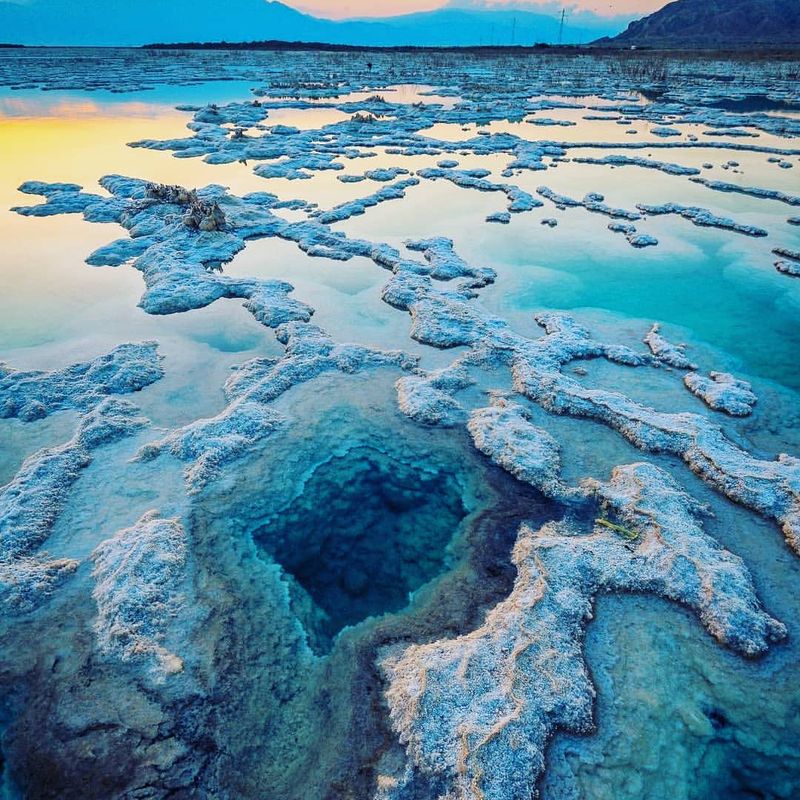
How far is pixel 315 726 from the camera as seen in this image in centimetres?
375

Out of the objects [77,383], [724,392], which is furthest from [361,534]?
[724,392]

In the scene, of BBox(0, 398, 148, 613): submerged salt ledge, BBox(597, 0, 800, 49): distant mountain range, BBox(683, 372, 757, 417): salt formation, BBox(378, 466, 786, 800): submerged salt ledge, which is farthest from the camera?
BBox(597, 0, 800, 49): distant mountain range

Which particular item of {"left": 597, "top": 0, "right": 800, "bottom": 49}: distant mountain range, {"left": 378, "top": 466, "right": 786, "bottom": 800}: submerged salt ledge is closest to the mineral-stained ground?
{"left": 378, "top": 466, "right": 786, "bottom": 800}: submerged salt ledge

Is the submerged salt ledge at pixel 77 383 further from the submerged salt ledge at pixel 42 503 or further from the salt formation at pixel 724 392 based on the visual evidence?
the salt formation at pixel 724 392

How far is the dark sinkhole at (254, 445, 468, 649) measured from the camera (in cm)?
469

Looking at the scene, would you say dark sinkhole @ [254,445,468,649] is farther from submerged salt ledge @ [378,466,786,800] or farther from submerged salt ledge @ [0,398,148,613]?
submerged salt ledge @ [0,398,148,613]

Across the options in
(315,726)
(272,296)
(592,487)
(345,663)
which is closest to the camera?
(315,726)

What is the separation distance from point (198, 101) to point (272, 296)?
29.8 m

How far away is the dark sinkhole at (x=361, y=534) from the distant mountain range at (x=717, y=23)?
453 feet

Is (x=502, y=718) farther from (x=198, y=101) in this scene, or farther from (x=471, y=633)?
(x=198, y=101)

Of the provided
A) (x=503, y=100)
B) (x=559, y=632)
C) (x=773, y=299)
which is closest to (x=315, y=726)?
(x=559, y=632)

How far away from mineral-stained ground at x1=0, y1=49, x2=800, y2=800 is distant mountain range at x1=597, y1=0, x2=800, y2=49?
434 feet

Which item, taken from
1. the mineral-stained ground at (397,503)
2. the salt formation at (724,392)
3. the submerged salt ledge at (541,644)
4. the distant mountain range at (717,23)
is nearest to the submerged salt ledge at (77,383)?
the mineral-stained ground at (397,503)

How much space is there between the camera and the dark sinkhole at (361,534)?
4.69 m
